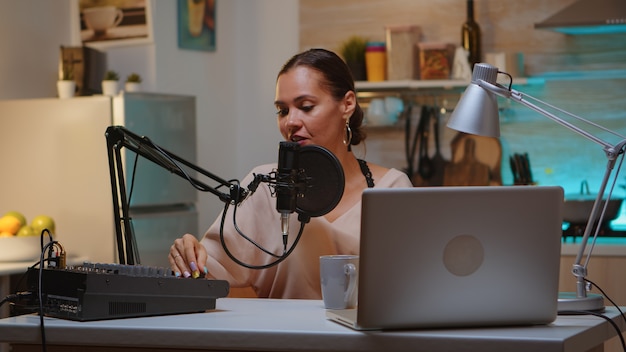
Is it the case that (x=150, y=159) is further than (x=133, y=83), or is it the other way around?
(x=133, y=83)

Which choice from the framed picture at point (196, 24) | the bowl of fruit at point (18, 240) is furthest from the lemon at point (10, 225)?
the framed picture at point (196, 24)

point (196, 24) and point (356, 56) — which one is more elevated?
point (196, 24)

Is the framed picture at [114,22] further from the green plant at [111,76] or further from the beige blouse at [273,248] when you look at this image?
the beige blouse at [273,248]

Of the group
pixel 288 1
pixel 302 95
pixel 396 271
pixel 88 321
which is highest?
pixel 288 1

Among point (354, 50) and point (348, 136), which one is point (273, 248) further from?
point (354, 50)

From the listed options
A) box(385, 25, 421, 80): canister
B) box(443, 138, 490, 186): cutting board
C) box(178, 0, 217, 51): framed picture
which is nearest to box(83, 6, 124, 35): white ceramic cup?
box(178, 0, 217, 51): framed picture

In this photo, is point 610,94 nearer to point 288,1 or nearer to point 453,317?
point 288,1

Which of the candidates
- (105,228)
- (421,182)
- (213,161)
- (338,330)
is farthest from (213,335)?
(213,161)

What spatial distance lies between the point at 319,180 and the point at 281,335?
0.40 m

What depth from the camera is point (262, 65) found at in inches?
223

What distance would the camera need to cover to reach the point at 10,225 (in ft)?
13.7

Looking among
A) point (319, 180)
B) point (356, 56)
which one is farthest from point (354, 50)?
point (319, 180)

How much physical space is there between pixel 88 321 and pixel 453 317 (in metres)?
0.68

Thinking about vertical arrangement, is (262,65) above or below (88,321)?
above
